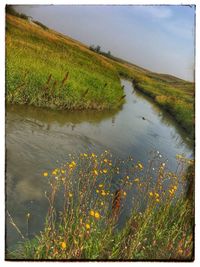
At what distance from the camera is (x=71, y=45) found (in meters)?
5.25

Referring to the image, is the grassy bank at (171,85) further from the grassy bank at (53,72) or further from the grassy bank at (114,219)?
the grassy bank at (114,219)

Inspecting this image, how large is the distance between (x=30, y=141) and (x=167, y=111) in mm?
4199

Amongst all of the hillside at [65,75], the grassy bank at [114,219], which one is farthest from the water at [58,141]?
the hillside at [65,75]

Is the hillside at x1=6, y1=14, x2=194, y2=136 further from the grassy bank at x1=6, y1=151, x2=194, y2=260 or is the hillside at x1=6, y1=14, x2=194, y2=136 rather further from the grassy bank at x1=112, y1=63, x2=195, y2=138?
the grassy bank at x1=6, y1=151, x2=194, y2=260

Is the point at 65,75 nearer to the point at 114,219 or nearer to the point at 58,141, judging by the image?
the point at 58,141

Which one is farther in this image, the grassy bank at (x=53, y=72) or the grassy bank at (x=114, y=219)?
the grassy bank at (x=53, y=72)

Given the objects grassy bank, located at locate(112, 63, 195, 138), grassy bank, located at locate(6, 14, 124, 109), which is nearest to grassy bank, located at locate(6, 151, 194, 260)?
grassy bank, located at locate(112, 63, 195, 138)

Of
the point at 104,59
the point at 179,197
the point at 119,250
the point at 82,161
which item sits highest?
the point at 104,59

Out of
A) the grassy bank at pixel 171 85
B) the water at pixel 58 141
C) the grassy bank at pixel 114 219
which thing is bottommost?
the grassy bank at pixel 114 219

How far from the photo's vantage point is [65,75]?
656cm

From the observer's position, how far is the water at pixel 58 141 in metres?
3.96

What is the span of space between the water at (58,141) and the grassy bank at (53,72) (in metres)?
0.27
